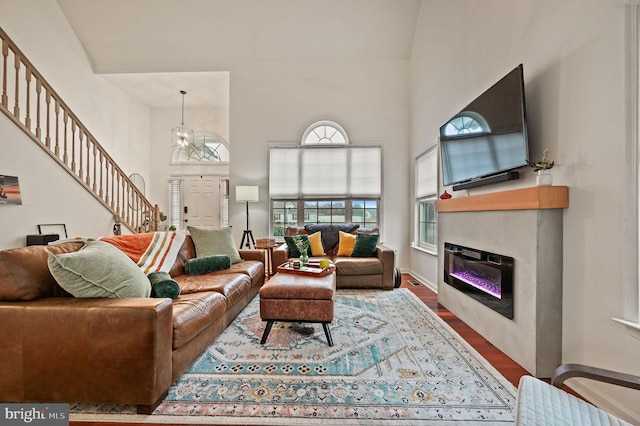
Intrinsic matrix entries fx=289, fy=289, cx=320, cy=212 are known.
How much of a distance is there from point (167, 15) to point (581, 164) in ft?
19.8

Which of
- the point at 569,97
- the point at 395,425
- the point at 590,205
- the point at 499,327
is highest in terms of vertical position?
the point at 569,97

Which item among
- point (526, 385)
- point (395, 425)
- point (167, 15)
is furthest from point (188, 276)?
point (167, 15)

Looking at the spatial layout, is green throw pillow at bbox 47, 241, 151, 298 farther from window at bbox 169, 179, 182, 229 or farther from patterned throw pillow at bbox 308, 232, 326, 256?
window at bbox 169, 179, 182, 229

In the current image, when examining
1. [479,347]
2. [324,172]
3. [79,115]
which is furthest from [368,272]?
[79,115]

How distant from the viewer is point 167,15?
16.1ft

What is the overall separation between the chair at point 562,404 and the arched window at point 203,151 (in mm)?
7077

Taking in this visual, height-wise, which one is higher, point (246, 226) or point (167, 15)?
point (167, 15)

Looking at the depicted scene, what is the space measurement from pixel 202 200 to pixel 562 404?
7.20m

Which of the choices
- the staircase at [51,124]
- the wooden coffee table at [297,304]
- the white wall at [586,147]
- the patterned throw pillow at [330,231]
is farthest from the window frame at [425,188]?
the staircase at [51,124]

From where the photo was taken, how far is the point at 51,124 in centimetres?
452

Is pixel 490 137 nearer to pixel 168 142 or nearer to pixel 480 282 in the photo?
pixel 480 282

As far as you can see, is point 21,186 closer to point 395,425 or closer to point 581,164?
point 395,425

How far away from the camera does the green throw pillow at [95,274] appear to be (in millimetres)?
1581

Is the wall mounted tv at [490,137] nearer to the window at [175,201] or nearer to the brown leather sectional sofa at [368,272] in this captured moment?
the brown leather sectional sofa at [368,272]
